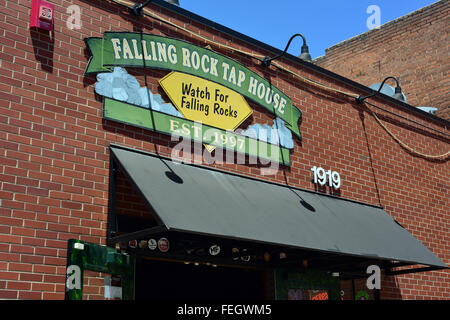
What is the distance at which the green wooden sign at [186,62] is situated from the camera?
705 cm

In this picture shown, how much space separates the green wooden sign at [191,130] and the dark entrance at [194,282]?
5.84ft

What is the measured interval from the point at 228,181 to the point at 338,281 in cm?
295

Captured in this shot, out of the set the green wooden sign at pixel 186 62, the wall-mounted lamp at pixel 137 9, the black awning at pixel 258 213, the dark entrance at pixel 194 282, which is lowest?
the dark entrance at pixel 194 282

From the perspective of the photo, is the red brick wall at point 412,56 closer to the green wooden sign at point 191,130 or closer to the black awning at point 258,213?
the black awning at point 258,213

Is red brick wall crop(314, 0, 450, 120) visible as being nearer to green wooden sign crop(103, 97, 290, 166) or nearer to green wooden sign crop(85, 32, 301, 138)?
green wooden sign crop(85, 32, 301, 138)

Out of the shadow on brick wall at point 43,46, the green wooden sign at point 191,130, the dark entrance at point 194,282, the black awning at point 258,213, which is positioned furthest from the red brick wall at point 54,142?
the dark entrance at point 194,282

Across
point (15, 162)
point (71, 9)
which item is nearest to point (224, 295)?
point (15, 162)

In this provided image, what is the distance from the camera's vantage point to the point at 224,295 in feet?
27.7

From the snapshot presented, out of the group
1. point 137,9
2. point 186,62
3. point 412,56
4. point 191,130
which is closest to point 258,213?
point 191,130

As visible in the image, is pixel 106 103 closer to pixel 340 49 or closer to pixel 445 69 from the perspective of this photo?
pixel 445 69

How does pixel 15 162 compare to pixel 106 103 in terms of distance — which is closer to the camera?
pixel 15 162

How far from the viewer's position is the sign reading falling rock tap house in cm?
703

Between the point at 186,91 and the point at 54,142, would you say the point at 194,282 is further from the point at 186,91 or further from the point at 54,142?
the point at 54,142

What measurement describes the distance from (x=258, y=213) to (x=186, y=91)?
197cm
